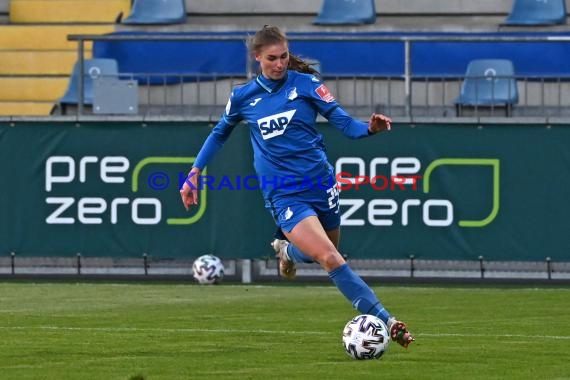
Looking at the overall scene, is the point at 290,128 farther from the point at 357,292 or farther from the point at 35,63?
the point at 35,63

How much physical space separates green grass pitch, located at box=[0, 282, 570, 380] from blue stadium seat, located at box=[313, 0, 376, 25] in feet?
26.0

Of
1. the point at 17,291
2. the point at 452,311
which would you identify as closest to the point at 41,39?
the point at 17,291

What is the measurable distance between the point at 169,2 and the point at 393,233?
29.2 feet

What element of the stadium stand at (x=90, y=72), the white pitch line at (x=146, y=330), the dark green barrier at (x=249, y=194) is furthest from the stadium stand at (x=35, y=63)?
the white pitch line at (x=146, y=330)

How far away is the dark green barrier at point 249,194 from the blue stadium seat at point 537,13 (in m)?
6.51

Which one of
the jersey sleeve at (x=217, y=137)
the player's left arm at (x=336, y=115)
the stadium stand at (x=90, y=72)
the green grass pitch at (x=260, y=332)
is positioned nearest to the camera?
the green grass pitch at (x=260, y=332)

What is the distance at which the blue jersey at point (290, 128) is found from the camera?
9930 millimetres

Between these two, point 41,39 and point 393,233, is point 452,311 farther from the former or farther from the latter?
point 41,39

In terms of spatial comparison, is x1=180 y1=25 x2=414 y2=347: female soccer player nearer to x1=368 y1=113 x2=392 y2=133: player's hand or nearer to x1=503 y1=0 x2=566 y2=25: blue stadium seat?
x1=368 y1=113 x2=392 y2=133: player's hand

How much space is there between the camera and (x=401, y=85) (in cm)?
1892

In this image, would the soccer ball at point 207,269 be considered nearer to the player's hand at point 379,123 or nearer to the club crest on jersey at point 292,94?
the club crest on jersey at point 292,94

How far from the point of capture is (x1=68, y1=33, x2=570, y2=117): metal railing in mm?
18156

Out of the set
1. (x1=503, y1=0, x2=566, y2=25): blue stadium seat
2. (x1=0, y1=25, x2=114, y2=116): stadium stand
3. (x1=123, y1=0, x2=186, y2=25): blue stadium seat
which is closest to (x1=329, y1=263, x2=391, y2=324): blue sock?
(x1=0, y1=25, x2=114, y2=116): stadium stand

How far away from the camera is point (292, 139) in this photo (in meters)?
9.95
